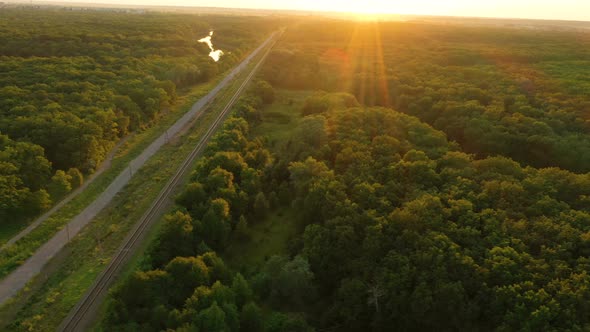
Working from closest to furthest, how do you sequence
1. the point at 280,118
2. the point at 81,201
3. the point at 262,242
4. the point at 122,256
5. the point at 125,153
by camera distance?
the point at 122,256 < the point at 262,242 < the point at 81,201 < the point at 125,153 < the point at 280,118

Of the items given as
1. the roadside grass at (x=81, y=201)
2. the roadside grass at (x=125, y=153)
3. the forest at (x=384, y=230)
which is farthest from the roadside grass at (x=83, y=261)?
the forest at (x=384, y=230)

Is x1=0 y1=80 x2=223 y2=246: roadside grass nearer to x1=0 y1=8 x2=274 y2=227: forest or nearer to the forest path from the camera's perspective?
the forest path

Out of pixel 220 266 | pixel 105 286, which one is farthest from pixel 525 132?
pixel 105 286

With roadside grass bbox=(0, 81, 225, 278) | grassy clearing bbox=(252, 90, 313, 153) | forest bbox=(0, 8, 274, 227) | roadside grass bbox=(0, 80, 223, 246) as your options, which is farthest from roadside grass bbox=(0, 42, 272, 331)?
grassy clearing bbox=(252, 90, 313, 153)

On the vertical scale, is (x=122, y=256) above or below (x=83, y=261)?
above

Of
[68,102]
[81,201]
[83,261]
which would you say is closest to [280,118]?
[68,102]

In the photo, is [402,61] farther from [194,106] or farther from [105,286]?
[105,286]

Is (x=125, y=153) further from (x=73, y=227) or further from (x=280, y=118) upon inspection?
(x=280, y=118)
